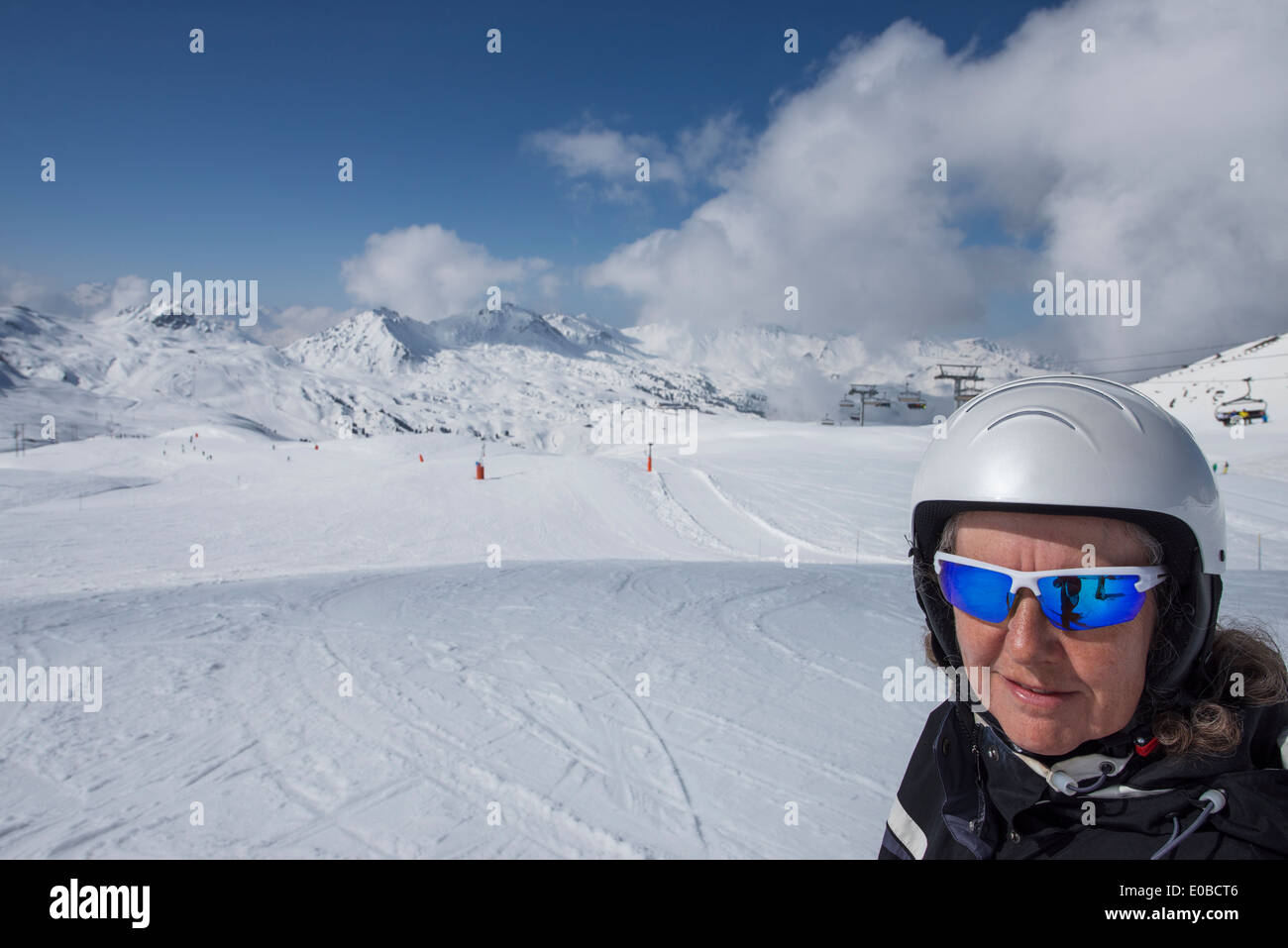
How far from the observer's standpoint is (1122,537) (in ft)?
6.00

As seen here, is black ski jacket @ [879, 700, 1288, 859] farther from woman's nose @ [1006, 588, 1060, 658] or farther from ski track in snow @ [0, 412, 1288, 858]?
ski track in snow @ [0, 412, 1288, 858]

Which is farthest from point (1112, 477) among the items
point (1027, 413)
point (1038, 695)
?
point (1038, 695)

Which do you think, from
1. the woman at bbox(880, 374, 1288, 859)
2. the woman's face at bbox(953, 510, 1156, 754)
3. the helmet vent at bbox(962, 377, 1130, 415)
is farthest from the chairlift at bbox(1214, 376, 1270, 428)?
the woman's face at bbox(953, 510, 1156, 754)

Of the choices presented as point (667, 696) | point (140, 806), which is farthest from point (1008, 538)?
point (140, 806)

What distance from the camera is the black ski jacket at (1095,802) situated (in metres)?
1.47

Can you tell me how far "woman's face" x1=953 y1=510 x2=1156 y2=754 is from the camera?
1695 millimetres

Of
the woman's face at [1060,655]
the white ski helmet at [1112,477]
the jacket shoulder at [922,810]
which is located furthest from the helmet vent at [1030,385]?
the jacket shoulder at [922,810]

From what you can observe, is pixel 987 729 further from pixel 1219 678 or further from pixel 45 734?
pixel 45 734

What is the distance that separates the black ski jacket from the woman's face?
0.34 ft

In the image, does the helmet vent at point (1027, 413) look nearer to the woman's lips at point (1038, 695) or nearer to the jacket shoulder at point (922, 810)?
the woman's lips at point (1038, 695)

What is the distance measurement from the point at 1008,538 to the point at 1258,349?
459 feet

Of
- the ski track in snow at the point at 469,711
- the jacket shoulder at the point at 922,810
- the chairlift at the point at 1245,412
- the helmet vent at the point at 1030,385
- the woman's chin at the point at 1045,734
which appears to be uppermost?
the chairlift at the point at 1245,412

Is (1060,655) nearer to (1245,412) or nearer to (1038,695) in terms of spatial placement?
Result: (1038,695)
